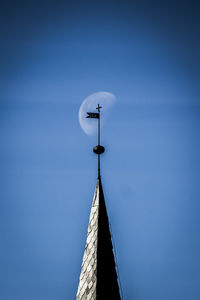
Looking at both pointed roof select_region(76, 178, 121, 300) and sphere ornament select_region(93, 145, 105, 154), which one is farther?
sphere ornament select_region(93, 145, 105, 154)

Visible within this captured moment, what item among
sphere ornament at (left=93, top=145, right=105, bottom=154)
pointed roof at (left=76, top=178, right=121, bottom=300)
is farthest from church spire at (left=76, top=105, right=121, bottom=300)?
sphere ornament at (left=93, top=145, right=105, bottom=154)

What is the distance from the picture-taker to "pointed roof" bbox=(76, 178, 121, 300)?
14344mm

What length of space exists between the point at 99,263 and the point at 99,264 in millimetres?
41

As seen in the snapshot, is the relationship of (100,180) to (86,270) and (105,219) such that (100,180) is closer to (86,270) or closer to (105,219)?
(105,219)

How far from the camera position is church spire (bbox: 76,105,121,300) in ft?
47.1

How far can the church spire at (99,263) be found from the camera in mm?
14344

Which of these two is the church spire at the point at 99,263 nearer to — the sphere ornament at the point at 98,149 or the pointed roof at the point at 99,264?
the pointed roof at the point at 99,264

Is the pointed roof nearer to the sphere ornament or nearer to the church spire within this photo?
the church spire

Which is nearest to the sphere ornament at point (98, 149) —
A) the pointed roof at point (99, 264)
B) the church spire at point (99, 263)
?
the church spire at point (99, 263)

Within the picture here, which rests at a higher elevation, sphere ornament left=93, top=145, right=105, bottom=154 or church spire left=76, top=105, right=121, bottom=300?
sphere ornament left=93, top=145, right=105, bottom=154

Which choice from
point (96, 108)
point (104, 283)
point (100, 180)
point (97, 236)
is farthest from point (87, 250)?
point (96, 108)

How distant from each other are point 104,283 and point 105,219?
265 cm

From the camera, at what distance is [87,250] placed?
1597 cm

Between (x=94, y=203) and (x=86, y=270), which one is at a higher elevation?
(x=94, y=203)
